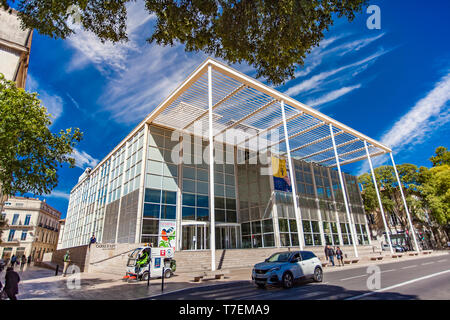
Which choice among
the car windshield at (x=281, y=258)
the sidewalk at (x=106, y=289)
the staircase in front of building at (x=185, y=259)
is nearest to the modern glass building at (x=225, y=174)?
the staircase in front of building at (x=185, y=259)

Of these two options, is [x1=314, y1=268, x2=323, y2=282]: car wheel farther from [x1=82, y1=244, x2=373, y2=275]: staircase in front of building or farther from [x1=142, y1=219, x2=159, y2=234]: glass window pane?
[x1=142, y1=219, x2=159, y2=234]: glass window pane

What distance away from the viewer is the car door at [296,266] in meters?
9.89

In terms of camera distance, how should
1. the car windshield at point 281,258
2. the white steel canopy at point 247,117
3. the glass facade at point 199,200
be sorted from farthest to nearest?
1. the glass facade at point 199,200
2. the white steel canopy at point 247,117
3. the car windshield at point 281,258

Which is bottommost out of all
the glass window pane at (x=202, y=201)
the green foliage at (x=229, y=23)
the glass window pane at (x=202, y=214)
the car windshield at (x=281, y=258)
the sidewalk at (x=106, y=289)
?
the sidewalk at (x=106, y=289)

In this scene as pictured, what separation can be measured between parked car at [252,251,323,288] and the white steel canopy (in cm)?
1379

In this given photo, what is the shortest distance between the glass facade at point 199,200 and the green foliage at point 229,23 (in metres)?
15.9

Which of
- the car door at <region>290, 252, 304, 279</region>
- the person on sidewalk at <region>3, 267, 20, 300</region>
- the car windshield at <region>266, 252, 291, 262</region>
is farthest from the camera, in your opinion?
the car windshield at <region>266, 252, 291, 262</region>

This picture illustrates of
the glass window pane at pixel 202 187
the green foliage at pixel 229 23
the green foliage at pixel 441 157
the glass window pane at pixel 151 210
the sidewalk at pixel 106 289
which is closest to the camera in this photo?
the green foliage at pixel 229 23

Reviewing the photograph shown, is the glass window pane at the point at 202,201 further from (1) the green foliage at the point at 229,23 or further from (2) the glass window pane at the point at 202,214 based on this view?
(1) the green foliage at the point at 229,23

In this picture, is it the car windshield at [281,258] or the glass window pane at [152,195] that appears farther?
the glass window pane at [152,195]

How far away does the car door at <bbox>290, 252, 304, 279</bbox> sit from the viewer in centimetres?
989

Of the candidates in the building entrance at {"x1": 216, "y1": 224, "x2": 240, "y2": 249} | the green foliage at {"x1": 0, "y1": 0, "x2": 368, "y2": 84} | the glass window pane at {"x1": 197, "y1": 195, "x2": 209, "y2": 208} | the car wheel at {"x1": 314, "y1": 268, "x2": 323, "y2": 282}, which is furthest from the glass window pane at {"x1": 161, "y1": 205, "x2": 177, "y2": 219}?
the green foliage at {"x1": 0, "y1": 0, "x2": 368, "y2": 84}

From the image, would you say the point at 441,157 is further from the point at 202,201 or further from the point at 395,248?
the point at 202,201
